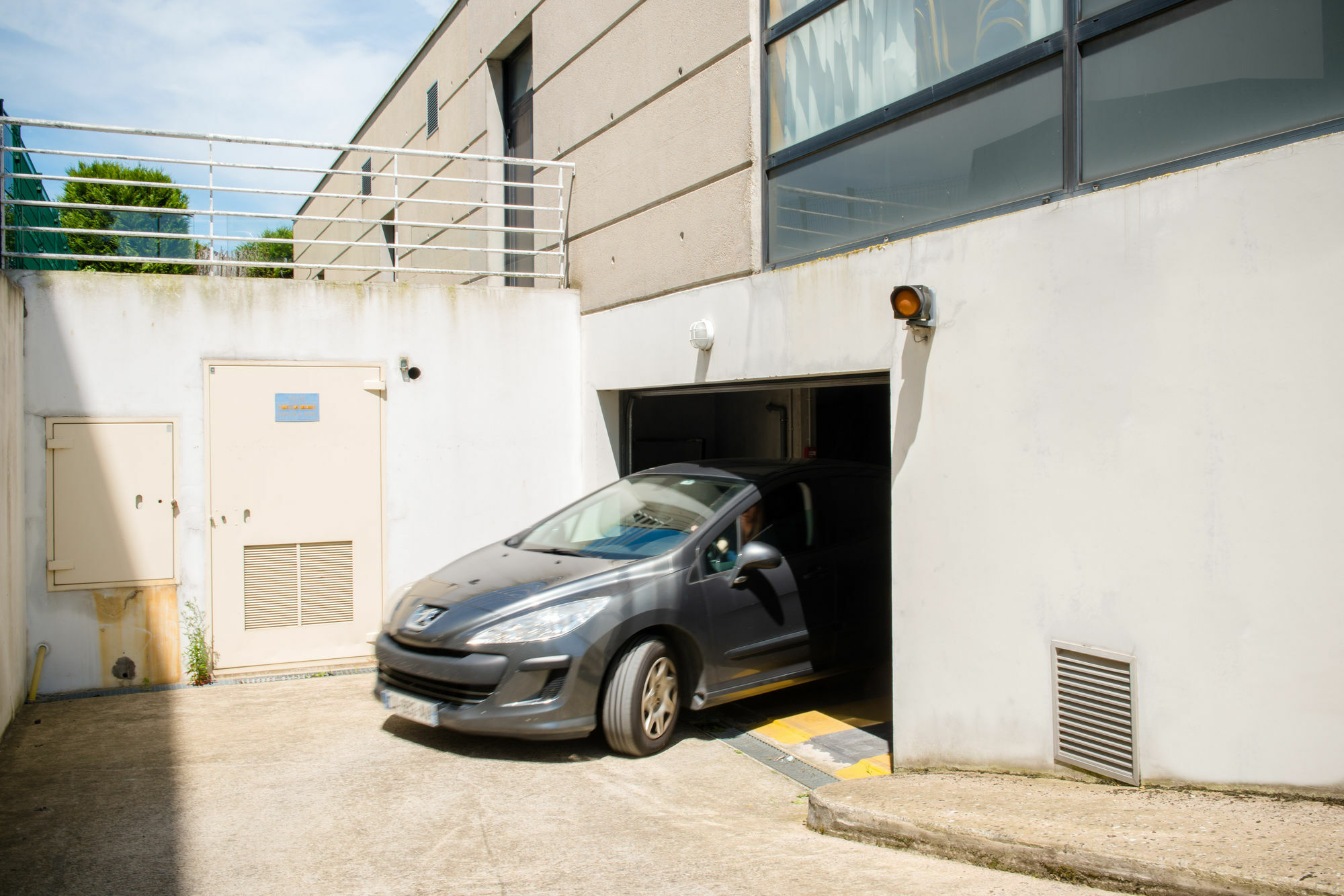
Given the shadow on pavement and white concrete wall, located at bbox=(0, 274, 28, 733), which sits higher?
white concrete wall, located at bbox=(0, 274, 28, 733)

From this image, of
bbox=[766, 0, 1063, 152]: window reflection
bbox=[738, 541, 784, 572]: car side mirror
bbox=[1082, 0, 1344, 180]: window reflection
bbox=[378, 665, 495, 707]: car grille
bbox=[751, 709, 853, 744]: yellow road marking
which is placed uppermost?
bbox=[766, 0, 1063, 152]: window reflection

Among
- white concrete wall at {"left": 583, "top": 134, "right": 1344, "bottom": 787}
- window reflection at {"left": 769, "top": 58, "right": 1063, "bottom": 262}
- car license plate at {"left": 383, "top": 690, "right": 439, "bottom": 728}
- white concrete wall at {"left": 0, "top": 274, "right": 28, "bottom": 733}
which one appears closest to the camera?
white concrete wall at {"left": 583, "top": 134, "right": 1344, "bottom": 787}

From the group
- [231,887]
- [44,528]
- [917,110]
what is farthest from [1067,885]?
[44,528]

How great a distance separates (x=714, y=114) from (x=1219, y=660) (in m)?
4.95

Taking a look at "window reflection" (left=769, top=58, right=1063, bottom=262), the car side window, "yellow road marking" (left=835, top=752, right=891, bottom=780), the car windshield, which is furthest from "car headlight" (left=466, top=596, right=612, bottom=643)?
"window reflection" (left=769, top=58, right=1063, bottom=262)

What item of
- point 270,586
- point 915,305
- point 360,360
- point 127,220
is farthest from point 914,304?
point 127,220

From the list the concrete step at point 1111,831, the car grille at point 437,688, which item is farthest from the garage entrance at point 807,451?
the car grille at point 437,688

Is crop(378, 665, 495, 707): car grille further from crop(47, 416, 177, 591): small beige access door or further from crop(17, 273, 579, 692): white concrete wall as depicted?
crop(47, 416, 177, 591): small beige access door

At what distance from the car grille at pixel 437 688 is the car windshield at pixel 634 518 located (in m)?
1.15

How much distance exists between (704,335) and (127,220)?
2212cm

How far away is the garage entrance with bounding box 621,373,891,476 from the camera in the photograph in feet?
35.1

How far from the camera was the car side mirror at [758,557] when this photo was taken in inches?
225

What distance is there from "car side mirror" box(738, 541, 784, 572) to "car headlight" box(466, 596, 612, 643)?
2.96 ft

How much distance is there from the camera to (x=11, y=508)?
6.29 meters
